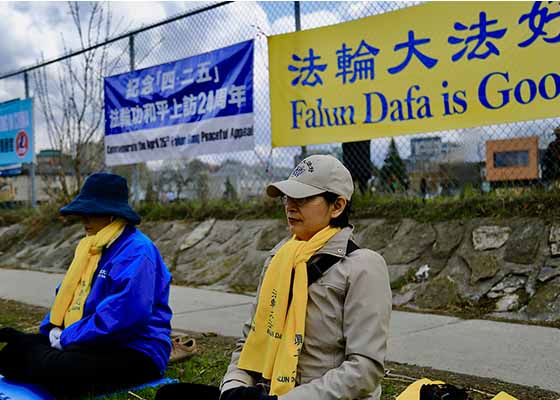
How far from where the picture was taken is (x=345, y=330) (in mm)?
2209

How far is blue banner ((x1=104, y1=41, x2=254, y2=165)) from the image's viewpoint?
764cm

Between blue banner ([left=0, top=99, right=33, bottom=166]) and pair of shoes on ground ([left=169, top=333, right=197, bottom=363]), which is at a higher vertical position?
blue banner ([left=0, top=99, right=33, bottom=166])

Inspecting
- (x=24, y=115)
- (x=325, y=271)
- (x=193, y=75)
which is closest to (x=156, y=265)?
(x=325, y=271)

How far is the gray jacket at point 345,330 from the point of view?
2121 millimetres

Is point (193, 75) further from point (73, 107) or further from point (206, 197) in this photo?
point (73, 107)

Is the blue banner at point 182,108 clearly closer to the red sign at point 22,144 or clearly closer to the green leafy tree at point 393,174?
the green leafy tree at point 393,174

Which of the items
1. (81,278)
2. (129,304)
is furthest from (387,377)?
(81,278)

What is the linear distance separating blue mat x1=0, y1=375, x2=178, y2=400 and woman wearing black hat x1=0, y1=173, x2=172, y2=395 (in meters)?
0.04

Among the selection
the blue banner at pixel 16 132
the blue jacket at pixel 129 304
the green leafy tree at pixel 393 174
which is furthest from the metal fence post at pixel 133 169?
the blue jacket at pixel 129 304

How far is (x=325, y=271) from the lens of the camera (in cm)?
229

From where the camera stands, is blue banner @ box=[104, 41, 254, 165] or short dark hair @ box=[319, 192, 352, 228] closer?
short dark hair @ box=[319, 192, 352, 228]

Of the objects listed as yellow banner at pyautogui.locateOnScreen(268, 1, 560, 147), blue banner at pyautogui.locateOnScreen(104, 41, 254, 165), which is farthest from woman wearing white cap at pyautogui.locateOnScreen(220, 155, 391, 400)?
blue banner at pyautogui.locateOnScreen(104, 41, 254, 165)

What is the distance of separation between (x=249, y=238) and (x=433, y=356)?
12.4 feet

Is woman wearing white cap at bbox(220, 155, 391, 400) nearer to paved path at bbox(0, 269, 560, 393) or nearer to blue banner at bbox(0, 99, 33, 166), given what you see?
paved path at bbox(0, 269, 560, 393)
